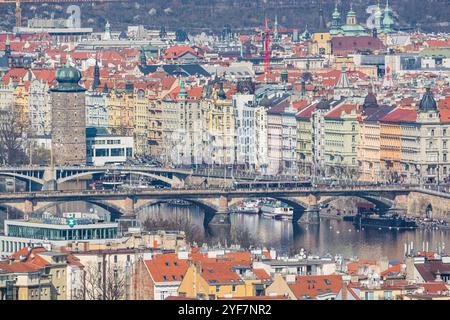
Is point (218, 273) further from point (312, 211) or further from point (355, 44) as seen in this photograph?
point (355, 44)

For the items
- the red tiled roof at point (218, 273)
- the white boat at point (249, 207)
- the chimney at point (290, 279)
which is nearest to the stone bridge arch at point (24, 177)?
A: the white boat at point (249, 207)

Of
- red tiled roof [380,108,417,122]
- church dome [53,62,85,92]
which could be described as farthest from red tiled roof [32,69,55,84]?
red tiled roof [380,108,417,122]

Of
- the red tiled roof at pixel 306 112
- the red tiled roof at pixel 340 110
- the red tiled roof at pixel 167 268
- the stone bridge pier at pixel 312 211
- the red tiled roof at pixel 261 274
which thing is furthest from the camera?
the red tiled roof at pixel 306 112

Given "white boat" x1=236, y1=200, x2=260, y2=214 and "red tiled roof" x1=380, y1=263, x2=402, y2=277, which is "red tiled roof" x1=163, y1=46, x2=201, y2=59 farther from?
"red tiled roof" x1=380, y1=263, x2=402, y2=277

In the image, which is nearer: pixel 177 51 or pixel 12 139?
pixel 12 139

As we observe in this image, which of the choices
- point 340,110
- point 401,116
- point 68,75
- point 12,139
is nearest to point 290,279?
point 401,116

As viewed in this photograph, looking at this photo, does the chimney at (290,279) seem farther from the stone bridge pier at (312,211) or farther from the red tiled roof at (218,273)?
the stone bridge pier at (312,211)

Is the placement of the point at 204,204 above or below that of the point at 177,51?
below
